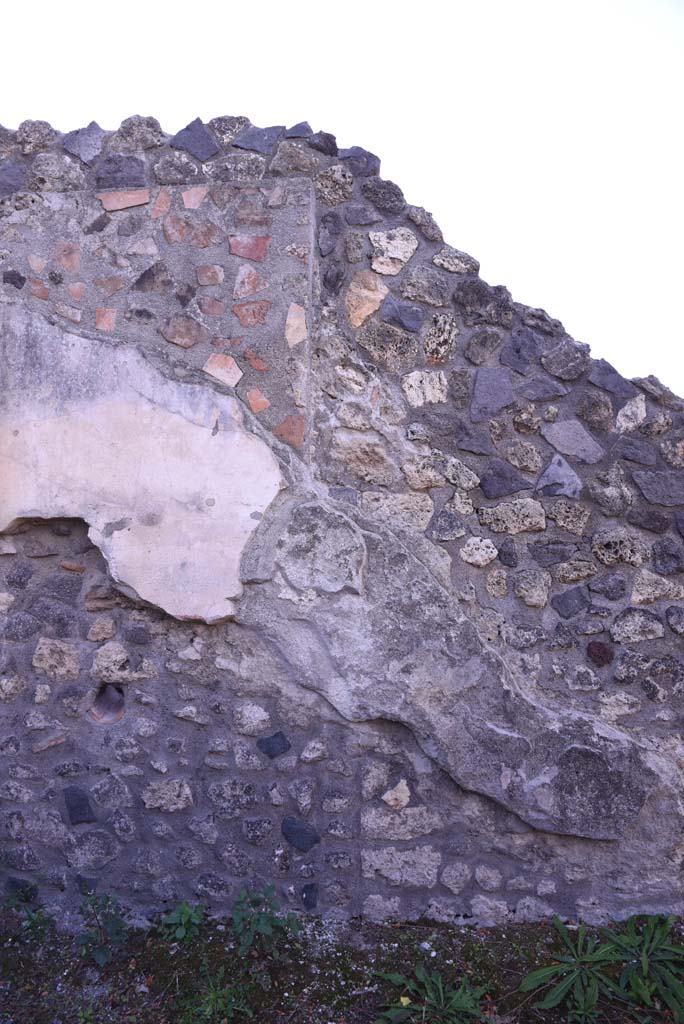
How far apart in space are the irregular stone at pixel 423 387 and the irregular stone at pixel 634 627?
920 mm

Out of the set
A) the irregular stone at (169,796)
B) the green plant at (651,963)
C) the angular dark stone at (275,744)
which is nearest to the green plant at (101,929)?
→ the irregular stone at (169,796)

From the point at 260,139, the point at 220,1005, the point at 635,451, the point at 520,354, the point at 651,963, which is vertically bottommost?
the point at 220,1005

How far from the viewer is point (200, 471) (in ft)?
8.93

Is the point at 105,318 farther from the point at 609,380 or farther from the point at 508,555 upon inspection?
the point at 609,380

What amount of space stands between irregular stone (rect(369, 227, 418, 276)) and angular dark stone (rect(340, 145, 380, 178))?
0.68ft

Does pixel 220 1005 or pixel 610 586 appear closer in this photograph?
pixel 220 1005

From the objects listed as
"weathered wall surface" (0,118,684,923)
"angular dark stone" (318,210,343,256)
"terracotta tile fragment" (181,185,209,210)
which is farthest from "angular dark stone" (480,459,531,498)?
"terracotta tile fragment" (181,185,209,210)

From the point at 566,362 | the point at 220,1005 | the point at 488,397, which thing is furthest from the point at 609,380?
the point at 220,1005

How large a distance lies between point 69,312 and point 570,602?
1876 millimetres

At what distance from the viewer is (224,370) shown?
9.13ft

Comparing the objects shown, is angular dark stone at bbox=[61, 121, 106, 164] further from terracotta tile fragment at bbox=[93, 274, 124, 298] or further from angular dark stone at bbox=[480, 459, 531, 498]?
angular dark stone at bbox=[480, 459, 531, 498]

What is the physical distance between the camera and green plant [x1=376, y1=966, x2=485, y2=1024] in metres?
2.24

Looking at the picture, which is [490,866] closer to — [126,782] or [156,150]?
[126,782]

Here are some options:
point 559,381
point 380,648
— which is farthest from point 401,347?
point 380,648
